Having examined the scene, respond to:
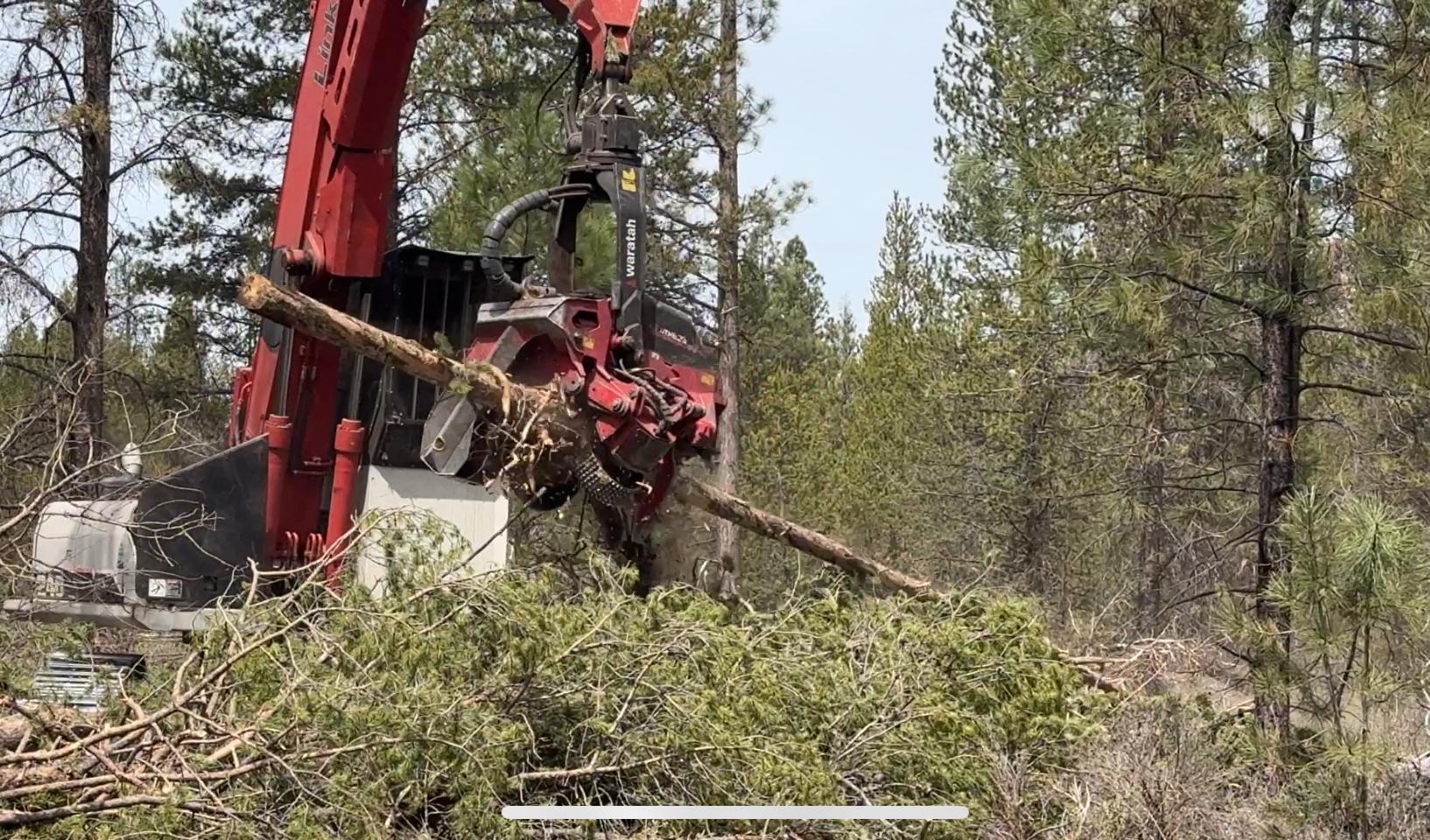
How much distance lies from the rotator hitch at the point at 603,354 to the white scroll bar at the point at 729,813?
77.4 inches

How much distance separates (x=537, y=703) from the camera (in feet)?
18.9

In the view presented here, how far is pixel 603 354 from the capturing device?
7156 millimetres

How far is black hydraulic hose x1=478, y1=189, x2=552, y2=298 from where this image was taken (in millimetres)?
7535

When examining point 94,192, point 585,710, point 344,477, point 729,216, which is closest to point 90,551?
point 344,477

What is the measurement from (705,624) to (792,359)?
21.1 metres

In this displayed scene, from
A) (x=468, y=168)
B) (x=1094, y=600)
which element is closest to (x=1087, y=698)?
(x=468, y=168)

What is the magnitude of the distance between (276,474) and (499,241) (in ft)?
5.61

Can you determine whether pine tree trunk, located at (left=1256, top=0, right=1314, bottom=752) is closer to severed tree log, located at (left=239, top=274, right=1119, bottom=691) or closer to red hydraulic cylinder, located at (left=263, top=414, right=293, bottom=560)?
severed tree log, located at (left=239, top=274, right=1119, bottom=691)

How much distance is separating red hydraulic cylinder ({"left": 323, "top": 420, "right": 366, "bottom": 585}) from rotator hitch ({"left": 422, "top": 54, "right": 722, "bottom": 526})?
88cm

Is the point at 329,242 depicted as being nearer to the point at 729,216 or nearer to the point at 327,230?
the point at 327,230

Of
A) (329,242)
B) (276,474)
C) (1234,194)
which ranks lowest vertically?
(276,474)

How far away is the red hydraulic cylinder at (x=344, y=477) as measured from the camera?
26.3 feet

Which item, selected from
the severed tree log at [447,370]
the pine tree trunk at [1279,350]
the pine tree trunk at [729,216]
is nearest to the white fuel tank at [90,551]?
the severed tree log at [447,370]

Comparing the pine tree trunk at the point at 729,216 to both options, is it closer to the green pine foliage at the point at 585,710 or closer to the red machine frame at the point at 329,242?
the red machine frame at the point at 329,242
